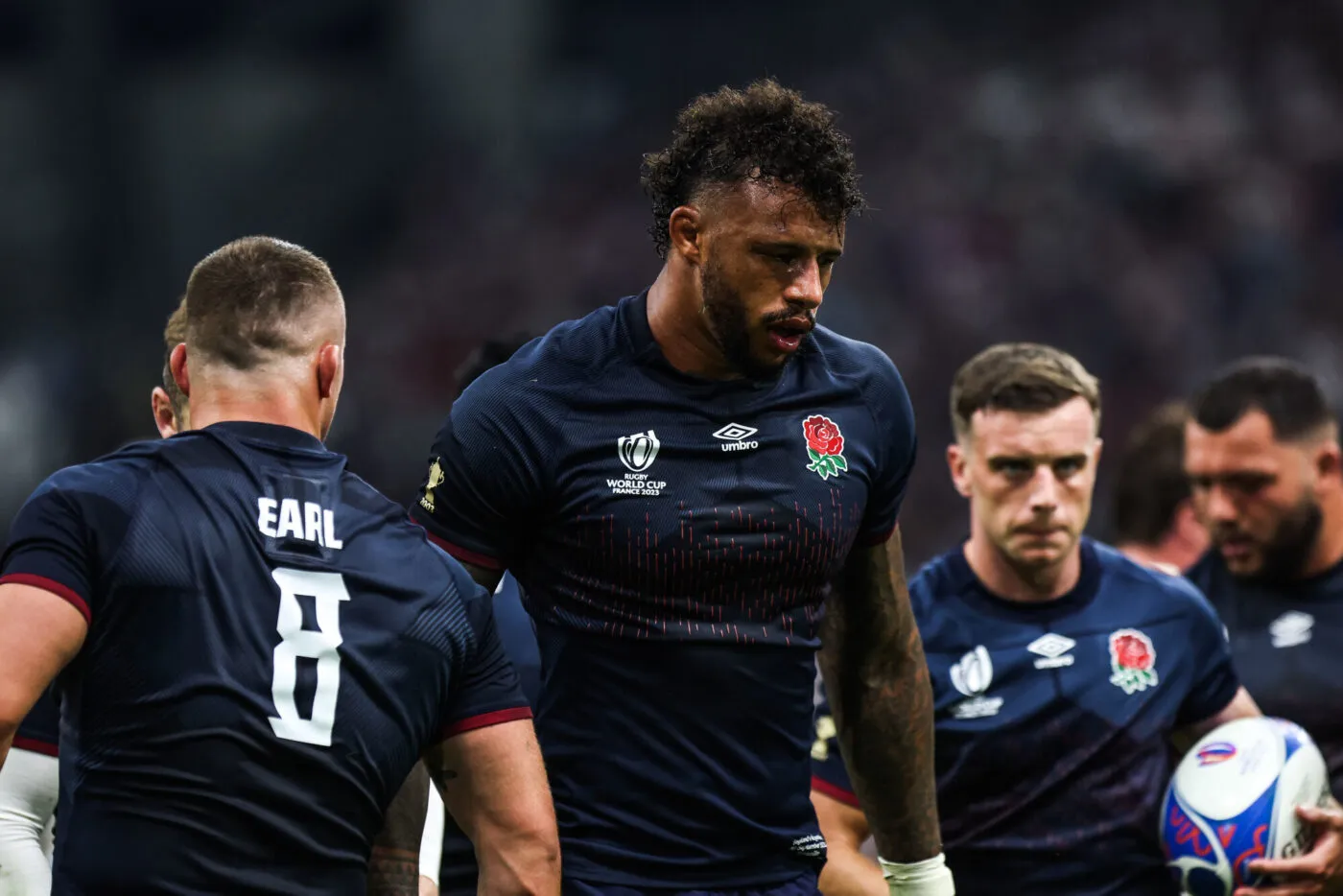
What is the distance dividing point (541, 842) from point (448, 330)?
9764 mm

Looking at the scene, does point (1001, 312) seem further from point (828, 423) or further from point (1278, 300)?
point (828, 423)

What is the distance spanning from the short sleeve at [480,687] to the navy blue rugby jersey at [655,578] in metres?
0.29

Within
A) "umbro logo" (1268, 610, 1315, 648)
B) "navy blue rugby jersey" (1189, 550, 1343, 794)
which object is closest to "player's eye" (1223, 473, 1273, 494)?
"navy blue rugby jersey" (1189, 550, 1343, 794)

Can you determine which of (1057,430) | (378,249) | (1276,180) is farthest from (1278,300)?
(1057,430)

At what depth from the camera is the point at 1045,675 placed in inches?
178

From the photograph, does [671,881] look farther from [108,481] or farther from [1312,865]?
[1312,865]

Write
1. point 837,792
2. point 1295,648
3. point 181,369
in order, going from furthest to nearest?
point 1295,648
point 837,792
point 181,369

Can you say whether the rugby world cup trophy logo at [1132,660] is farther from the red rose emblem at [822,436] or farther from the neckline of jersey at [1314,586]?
the red rose emblem at [822,436]

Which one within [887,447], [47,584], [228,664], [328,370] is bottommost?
[228,664]

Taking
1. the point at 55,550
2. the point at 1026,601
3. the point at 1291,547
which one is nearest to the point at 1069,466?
the point at 1026,601

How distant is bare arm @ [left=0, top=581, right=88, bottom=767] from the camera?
7.92 feet

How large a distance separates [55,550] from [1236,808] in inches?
119

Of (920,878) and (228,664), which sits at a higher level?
(228,664)

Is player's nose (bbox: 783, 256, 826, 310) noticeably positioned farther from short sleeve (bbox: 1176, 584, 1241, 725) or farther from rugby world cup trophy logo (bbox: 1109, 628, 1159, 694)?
short sleeve (bbox: 1176, 584, 1241, 725)
